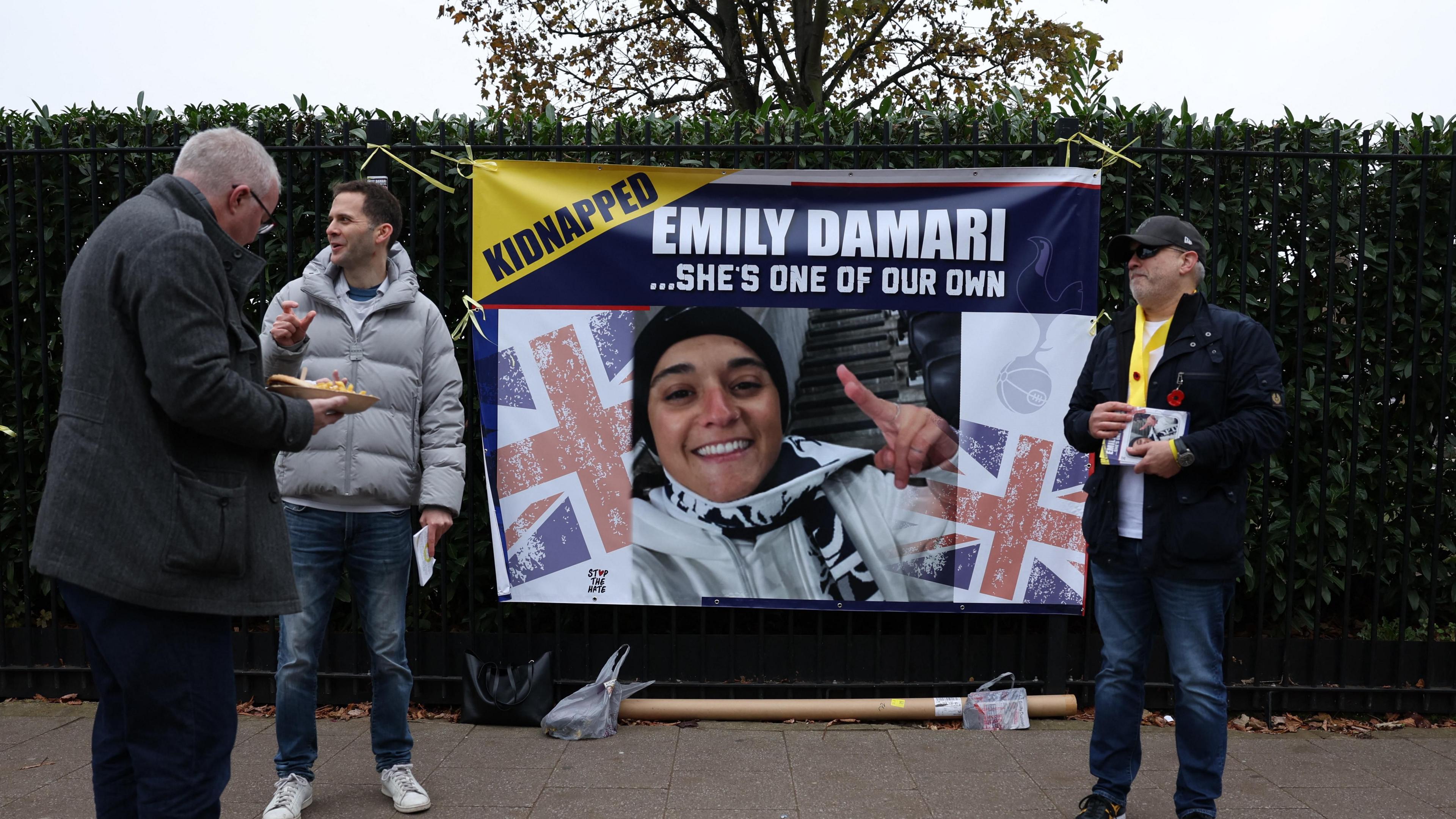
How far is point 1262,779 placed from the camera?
4.05m

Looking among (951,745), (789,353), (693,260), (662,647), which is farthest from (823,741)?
(693,260)

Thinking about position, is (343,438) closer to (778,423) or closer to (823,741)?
(778,423)

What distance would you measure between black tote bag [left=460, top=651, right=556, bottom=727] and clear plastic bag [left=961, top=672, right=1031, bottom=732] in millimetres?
1837

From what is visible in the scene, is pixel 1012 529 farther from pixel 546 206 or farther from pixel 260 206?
pixel 260 206

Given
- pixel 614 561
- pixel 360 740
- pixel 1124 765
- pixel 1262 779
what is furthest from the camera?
pixel 614 561

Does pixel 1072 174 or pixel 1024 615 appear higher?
pixel 1072 174

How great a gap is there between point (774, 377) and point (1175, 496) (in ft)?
6.09

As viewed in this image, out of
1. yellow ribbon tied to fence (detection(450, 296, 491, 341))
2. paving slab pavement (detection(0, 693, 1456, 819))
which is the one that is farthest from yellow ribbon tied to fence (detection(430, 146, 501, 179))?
paving slab pavement (detection(0, 693, 1456, 819))

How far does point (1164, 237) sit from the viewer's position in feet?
10.9

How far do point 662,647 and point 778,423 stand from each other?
116 cm

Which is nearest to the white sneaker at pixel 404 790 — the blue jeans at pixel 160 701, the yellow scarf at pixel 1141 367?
the blue jeans at pixel 160 701

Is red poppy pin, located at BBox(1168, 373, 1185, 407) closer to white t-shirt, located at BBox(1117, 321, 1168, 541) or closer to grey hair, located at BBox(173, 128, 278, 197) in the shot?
white t-shirt, located at BBox(1117, 321, 1168, 541)

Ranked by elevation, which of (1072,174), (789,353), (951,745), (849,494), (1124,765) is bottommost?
(951,745)

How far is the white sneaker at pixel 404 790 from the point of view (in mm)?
3637
